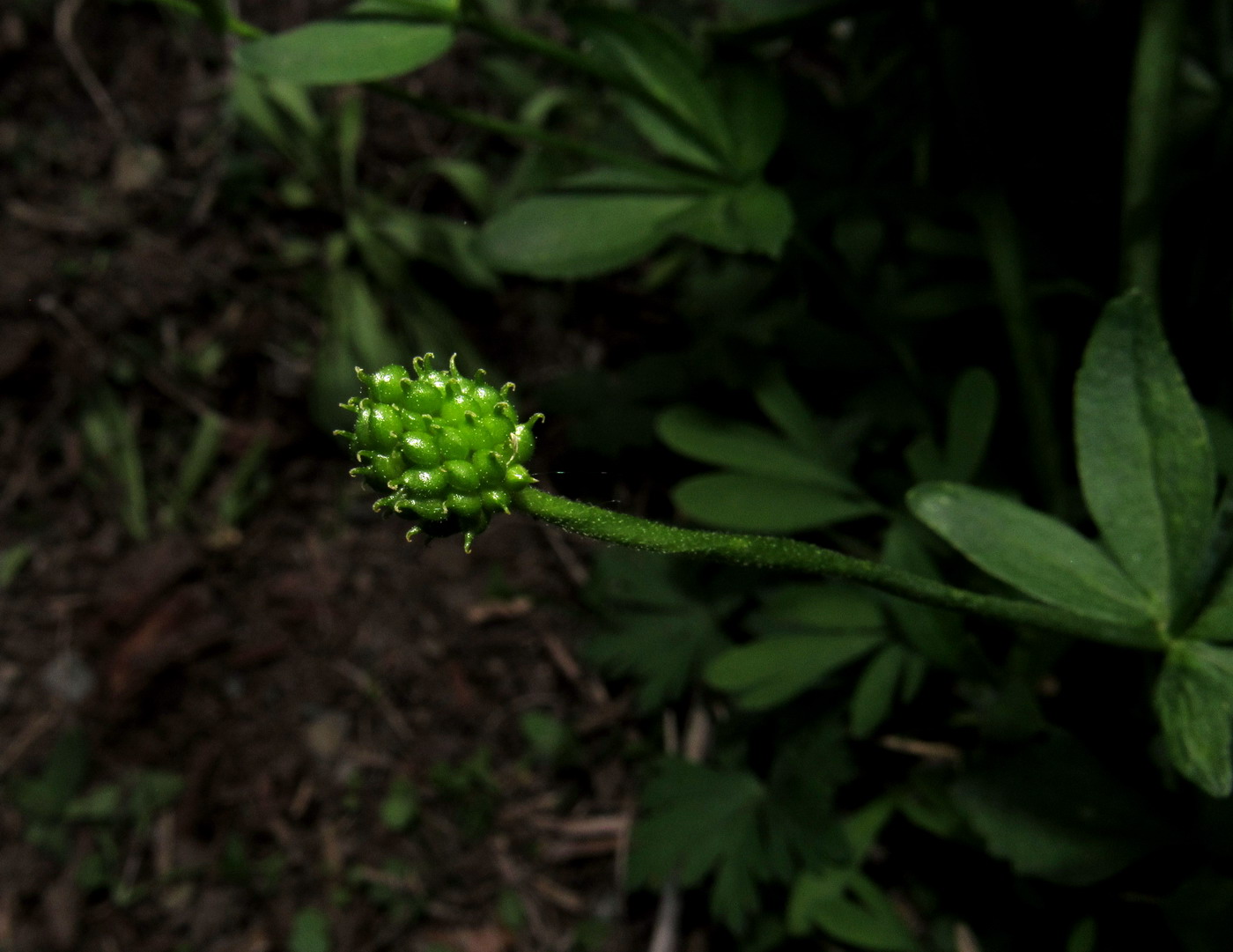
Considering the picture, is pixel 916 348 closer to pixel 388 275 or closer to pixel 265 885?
pixel 388 275

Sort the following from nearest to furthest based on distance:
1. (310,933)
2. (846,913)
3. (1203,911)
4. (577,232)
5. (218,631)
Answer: (1203,911) → (577,232) → (846,913) → (310,933) → (218,631)

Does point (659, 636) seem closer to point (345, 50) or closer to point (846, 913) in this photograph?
point (846, 913)

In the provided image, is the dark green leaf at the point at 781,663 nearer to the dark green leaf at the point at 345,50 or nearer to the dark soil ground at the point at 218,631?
the dark soil ground at the point at 218,631

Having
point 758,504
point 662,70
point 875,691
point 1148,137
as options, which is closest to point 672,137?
point 662,70

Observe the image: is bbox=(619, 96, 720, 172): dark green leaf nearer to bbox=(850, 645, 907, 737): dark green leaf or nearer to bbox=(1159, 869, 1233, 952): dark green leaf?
bbox=(850, 645, 907, 737): dark green leaf

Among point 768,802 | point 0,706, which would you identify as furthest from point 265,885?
point 768,802

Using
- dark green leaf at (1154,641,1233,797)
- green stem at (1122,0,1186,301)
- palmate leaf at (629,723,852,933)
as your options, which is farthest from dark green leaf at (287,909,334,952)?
green stem at (1122,0,1186,301)

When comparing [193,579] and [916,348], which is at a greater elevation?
[916,348]
